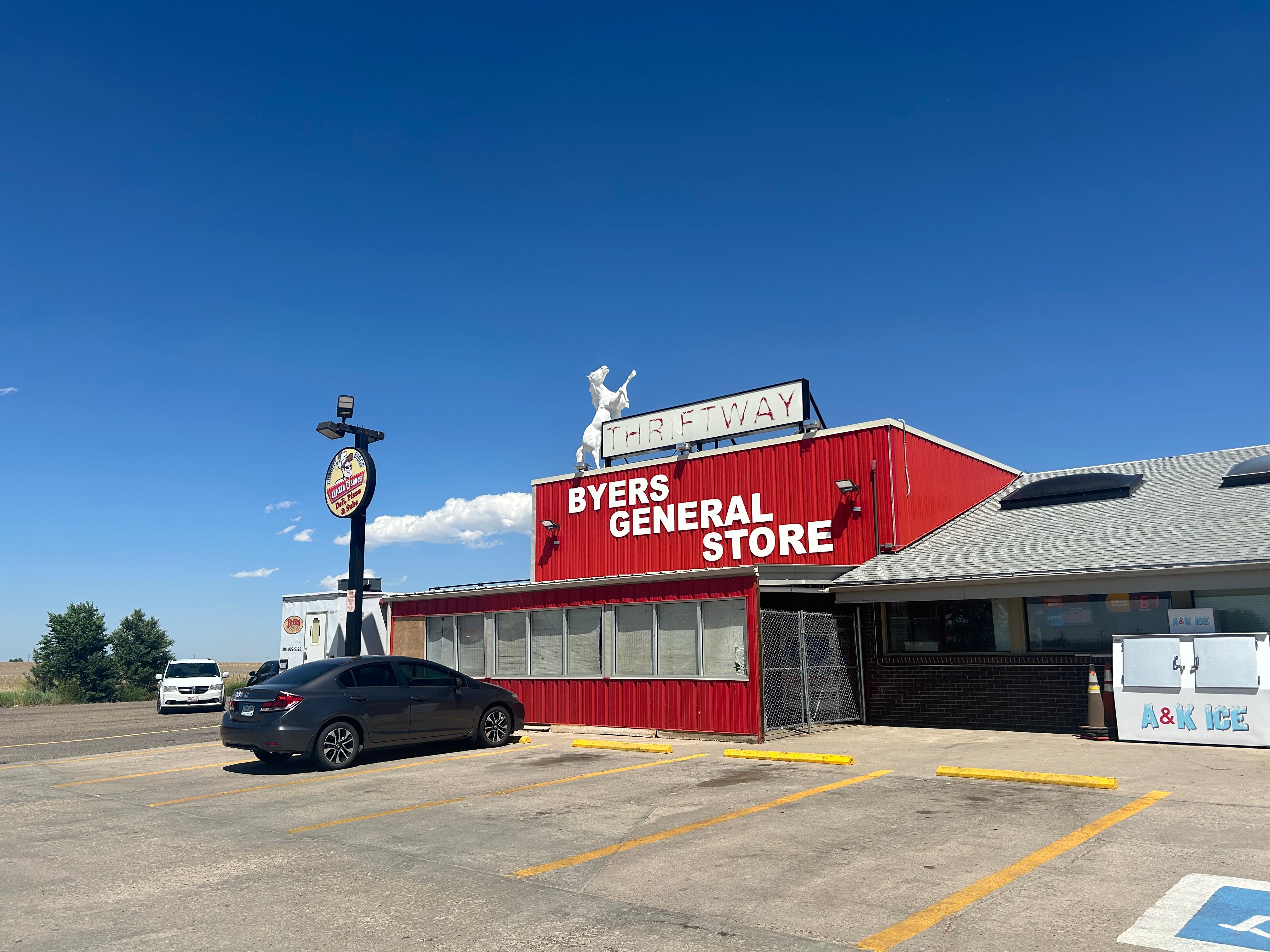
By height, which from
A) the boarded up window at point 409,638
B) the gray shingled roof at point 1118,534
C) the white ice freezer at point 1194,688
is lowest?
the white ice freezer at point 1194,688

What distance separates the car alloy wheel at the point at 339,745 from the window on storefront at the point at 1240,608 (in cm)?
1323

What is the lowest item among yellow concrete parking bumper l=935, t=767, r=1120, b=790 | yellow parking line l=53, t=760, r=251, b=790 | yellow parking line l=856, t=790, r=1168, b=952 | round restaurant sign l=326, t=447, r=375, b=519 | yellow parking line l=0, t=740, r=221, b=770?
yellow parking line l=0, t=740, r=221, b=770

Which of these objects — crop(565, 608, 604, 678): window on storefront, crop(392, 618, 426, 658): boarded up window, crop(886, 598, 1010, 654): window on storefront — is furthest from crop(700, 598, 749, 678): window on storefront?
crop(392, 618, 426, 658): boarded up window

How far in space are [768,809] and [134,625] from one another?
43427mm

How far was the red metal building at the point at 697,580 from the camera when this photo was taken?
16.6 m

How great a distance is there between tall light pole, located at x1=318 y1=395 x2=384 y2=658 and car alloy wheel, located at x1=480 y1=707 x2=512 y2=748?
34.2 ft

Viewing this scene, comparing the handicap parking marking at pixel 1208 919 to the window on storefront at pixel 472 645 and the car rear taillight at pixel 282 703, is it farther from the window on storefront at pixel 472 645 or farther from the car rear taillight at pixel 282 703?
the window on storefront at pixel 472 645

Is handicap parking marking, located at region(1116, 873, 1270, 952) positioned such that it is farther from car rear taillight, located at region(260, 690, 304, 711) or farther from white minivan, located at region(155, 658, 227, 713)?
white minivan, located at region(155, 658, 227, 713)

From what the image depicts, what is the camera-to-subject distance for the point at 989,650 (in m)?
17.0

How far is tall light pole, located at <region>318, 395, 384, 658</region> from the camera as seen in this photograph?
24922mm

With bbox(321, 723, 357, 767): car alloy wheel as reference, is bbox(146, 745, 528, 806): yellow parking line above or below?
below

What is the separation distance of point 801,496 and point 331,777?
38.5ft

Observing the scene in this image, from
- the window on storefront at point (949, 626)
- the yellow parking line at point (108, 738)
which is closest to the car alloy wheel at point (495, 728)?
the window on storefront at point (949, 626)

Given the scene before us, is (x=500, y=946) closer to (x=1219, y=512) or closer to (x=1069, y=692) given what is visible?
(x=1069, y=692)
